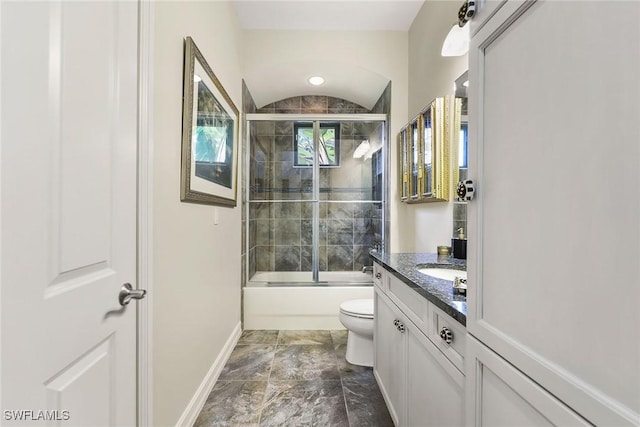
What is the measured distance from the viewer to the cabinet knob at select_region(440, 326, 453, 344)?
91 centimetres

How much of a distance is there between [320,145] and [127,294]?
2680 millimetres

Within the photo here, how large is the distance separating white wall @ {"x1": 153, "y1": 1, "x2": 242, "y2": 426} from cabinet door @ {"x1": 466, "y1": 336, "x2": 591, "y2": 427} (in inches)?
43.8

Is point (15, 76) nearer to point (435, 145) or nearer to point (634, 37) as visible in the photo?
point (634, 37)

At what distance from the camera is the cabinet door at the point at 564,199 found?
39 cm

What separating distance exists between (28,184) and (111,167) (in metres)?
0.28

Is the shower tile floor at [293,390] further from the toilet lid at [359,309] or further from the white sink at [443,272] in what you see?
the white sink at [443,272]

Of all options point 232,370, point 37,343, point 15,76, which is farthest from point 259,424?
point 15,76

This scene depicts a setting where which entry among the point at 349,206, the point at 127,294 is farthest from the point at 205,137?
the point at 349,206

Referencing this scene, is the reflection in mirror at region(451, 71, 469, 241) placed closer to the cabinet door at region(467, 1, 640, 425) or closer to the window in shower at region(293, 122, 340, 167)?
the cabinet door at region(467, 1, 640, 425)

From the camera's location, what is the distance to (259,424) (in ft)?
5.23

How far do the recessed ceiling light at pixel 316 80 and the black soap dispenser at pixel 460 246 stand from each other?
7.29 feet

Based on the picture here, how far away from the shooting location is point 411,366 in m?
1.27

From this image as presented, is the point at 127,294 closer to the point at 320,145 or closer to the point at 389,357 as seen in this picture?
the point at 389,357

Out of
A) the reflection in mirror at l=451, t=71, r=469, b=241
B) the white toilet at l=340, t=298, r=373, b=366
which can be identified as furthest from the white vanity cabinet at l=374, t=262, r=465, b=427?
the reflection in mirror at l=451, t=71, r=469, b=241
